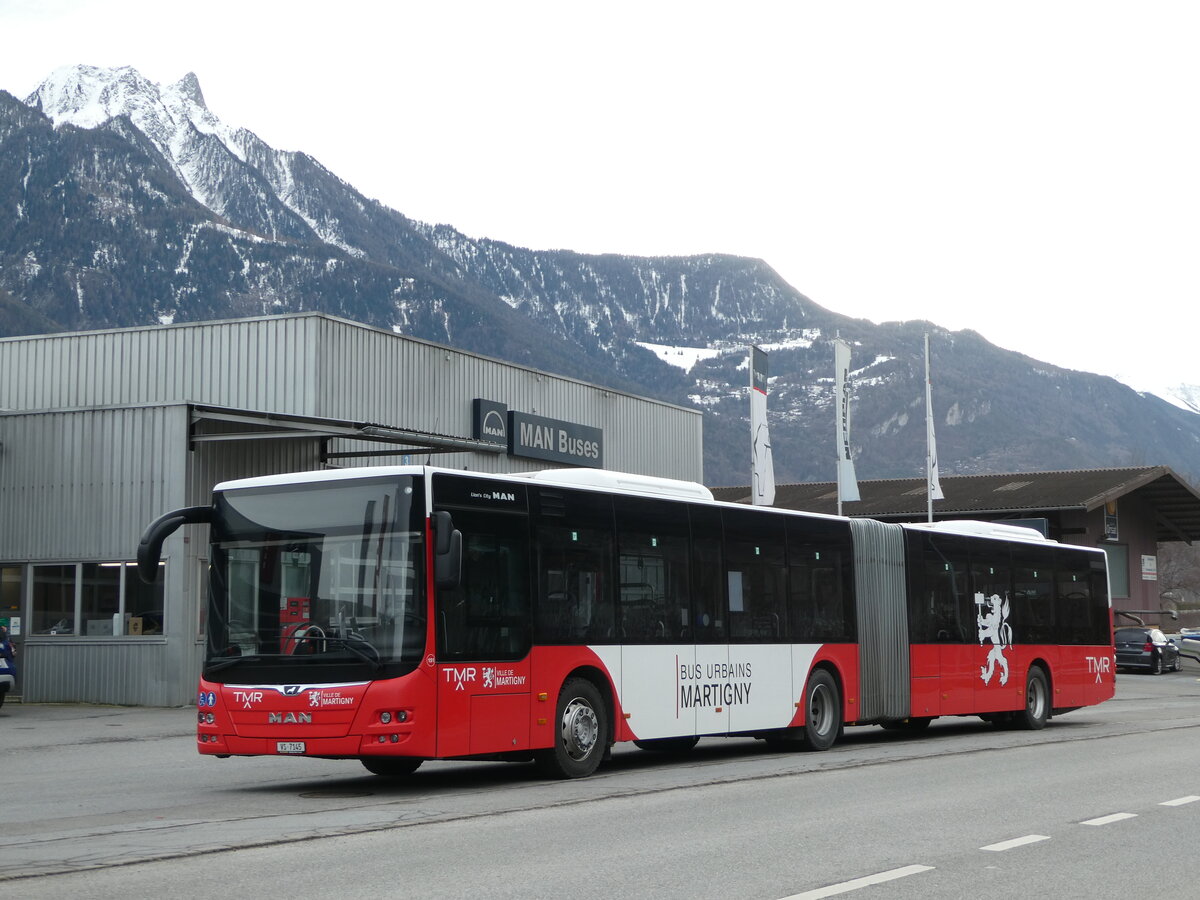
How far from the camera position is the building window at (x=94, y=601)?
2622 cm

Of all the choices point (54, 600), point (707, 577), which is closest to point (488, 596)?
point (707, 577)

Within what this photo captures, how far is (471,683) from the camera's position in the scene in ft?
42.9

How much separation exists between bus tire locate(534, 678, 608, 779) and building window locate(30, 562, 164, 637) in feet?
43.8

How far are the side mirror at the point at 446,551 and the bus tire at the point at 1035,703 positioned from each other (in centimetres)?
1227

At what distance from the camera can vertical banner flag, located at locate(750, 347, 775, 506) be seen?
29.9 m

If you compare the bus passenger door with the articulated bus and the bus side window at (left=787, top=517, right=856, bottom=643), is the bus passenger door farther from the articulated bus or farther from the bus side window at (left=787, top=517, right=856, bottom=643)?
the bus side window at (left=787, top=517, right=856, bottom=643)

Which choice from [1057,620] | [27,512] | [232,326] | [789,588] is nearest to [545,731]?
[789,588]

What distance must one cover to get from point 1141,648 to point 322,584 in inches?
1496

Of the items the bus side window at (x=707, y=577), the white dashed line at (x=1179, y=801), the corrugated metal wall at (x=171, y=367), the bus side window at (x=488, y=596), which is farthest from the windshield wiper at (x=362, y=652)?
the corrugated metal wall at (x=171, y=367)

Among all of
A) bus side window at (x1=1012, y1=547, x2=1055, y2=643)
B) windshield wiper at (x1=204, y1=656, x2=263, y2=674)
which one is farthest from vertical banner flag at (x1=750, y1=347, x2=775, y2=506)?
windshield wiper at (x1=204, y1=656, x2=263, y2=674)

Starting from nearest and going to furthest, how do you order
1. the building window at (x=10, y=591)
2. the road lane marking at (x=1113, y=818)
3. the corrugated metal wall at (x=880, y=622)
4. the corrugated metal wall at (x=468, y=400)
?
1. the road lane marking at (x=1113, y=818)
2. the corrugated metal wall at (x=880, y=622)
3. the building window at (x=10, y=591)
4. the corrugated metal wall at (x=468, y=400)

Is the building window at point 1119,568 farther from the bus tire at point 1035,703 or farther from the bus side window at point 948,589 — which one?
the bus side window at point 948,589

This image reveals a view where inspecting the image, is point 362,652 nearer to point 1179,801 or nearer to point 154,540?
point 154,540

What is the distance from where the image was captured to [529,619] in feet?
45.4
